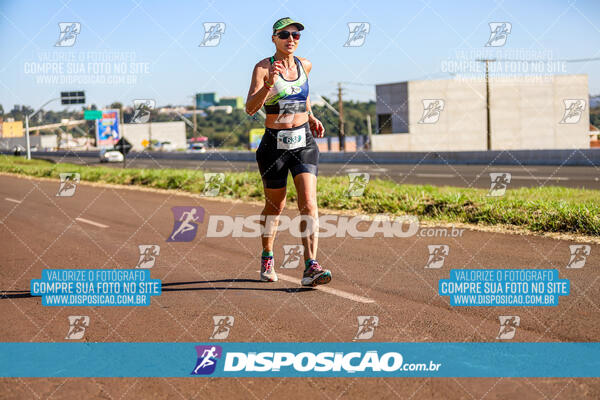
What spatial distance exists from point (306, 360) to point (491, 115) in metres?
58.4

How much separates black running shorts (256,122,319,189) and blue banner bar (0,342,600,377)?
193cm

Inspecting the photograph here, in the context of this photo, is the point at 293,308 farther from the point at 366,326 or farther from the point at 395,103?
the point at 395,103

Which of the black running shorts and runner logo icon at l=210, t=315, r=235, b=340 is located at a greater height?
the black running shorts

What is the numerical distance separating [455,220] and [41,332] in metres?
6.46

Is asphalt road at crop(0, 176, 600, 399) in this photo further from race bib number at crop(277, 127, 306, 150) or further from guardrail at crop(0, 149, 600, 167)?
guardrail at crop(0, 149, 600, 167)

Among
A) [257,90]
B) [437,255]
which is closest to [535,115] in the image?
[437,255]

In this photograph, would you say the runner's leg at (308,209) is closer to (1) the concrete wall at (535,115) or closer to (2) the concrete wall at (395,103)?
(2) the concrete wall at (395,103)

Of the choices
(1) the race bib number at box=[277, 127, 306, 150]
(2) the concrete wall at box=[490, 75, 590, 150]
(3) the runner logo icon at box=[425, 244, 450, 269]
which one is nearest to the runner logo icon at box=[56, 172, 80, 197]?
(3) the runner logo icon at box=[425, 244, 450, 269]

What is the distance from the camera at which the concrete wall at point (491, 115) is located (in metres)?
58.2

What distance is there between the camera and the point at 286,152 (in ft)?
18.7

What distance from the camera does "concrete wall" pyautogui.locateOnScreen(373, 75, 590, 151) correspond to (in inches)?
2292

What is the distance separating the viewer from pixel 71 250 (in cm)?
830

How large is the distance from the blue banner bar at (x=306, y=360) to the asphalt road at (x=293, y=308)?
0.37 ft

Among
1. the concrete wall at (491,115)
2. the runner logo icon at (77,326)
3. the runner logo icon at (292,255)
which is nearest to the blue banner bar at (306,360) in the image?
the runner logo icon at (77,326)
